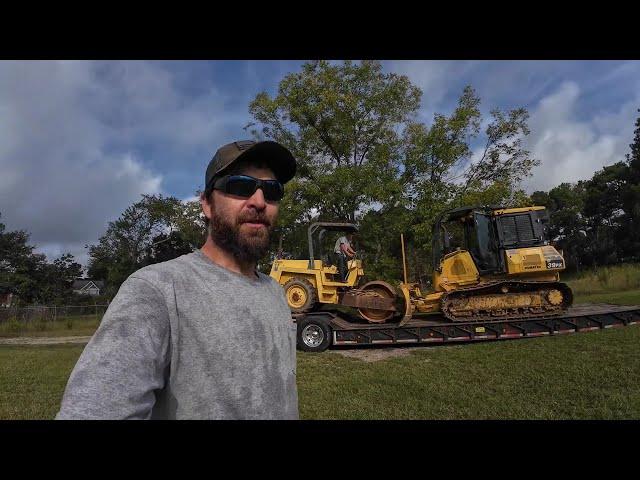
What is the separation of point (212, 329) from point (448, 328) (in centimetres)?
1078

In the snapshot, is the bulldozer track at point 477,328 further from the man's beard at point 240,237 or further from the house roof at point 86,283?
the house roof at point 86,283

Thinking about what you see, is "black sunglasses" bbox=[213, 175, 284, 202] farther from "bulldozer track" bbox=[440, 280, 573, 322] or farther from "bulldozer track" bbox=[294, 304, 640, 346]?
"bulldozer track" bbox=[440, 280, 573, 322]

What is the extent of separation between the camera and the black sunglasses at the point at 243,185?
5.72 feet

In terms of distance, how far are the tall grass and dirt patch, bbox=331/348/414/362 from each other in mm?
13777

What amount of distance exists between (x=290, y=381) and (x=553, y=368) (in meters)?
7.26

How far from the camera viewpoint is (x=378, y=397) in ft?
20.7

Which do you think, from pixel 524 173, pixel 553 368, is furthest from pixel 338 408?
pixel 524 173

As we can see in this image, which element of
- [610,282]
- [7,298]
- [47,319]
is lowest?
[610,282]

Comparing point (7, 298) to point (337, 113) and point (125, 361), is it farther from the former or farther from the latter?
point (125, 361)

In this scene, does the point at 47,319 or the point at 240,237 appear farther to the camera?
the point at 47,319

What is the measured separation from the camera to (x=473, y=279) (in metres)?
12.3

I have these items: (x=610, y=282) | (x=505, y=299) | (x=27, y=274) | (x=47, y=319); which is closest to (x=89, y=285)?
(x=27, y=274)

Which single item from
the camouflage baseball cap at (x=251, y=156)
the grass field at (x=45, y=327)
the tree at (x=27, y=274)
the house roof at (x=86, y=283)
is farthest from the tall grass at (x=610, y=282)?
the house roof at (x=86, y=283)

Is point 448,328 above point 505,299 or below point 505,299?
below
